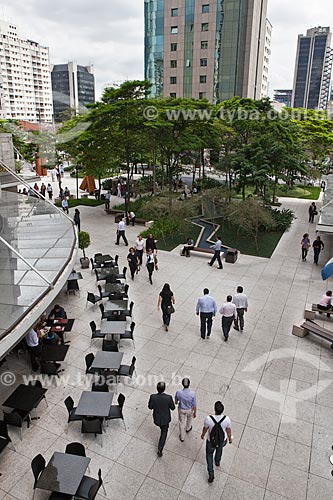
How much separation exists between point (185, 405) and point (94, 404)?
6.09ft

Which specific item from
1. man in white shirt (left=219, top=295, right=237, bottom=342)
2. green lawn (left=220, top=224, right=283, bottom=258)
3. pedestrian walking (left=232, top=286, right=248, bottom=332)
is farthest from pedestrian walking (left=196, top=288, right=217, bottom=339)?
green lawn (left=220, top=224, right=283, bottom=258)

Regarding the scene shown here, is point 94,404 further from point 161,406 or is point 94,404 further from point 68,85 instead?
point 68,85

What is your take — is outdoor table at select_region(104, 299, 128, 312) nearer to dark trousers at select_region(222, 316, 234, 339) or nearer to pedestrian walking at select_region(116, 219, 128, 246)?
dark trousers at select_region(222, 316, 234, 339)

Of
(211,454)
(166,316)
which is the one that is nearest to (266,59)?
(166,316)

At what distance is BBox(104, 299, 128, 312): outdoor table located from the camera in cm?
1138

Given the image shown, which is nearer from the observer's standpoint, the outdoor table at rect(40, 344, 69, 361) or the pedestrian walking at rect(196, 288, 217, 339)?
the outdoor table at rect(40, 344, 69, 361)

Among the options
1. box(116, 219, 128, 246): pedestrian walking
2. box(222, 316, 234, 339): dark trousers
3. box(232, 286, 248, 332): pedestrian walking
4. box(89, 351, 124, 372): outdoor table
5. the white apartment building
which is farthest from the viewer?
the white apartment building

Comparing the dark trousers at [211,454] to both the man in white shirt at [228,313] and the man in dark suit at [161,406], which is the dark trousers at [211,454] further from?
the man in white shirt at [228,313]

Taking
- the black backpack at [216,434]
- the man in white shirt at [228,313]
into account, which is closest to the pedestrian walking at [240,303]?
the man in white shirt at [228,313]

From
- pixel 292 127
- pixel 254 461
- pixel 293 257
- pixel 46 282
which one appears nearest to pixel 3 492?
pixel 46 282

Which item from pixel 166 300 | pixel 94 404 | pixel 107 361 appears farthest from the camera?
pixel 166 300

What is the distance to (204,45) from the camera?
6241 cm

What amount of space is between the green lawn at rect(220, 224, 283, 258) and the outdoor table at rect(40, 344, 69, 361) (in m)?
11.6

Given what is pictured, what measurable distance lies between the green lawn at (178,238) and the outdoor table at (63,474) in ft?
43.8
